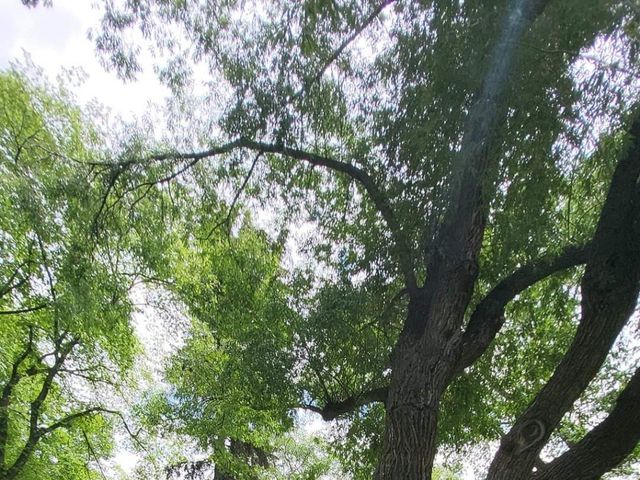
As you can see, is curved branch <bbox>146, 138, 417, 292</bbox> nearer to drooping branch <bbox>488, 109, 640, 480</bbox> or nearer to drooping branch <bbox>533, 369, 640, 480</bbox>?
drooping branch <bbox>488, 109, 640, 480</bbox>

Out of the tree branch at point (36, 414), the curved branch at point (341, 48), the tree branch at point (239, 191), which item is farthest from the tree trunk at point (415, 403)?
the tree branch at point (36, 414)

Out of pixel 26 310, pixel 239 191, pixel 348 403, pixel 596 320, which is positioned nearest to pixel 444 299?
pixel 596 320

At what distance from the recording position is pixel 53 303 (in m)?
7.27

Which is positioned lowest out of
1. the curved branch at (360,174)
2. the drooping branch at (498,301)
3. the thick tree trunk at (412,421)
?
the thick tree trunk at (412,421)

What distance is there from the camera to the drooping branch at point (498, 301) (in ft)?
13.5

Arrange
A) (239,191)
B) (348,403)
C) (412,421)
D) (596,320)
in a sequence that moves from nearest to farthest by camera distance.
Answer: (596,320) < (412,421) < (348,403) < (239,191)

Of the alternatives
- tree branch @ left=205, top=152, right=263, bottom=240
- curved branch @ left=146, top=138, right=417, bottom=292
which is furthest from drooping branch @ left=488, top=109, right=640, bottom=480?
tree branch @ left=205, top=152, right=263, bottom=240

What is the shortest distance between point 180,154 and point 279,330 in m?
2.35

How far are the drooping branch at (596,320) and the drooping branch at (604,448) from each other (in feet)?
0.64

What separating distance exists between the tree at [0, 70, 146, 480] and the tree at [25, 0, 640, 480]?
1.36 meters

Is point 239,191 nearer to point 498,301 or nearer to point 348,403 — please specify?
point 348,403

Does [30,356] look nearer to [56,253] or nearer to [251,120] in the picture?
[56,253]

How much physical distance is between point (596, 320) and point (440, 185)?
142cm

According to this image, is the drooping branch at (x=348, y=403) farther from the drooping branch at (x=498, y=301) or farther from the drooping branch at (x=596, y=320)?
the drooping branch at (x=596, y=320)
